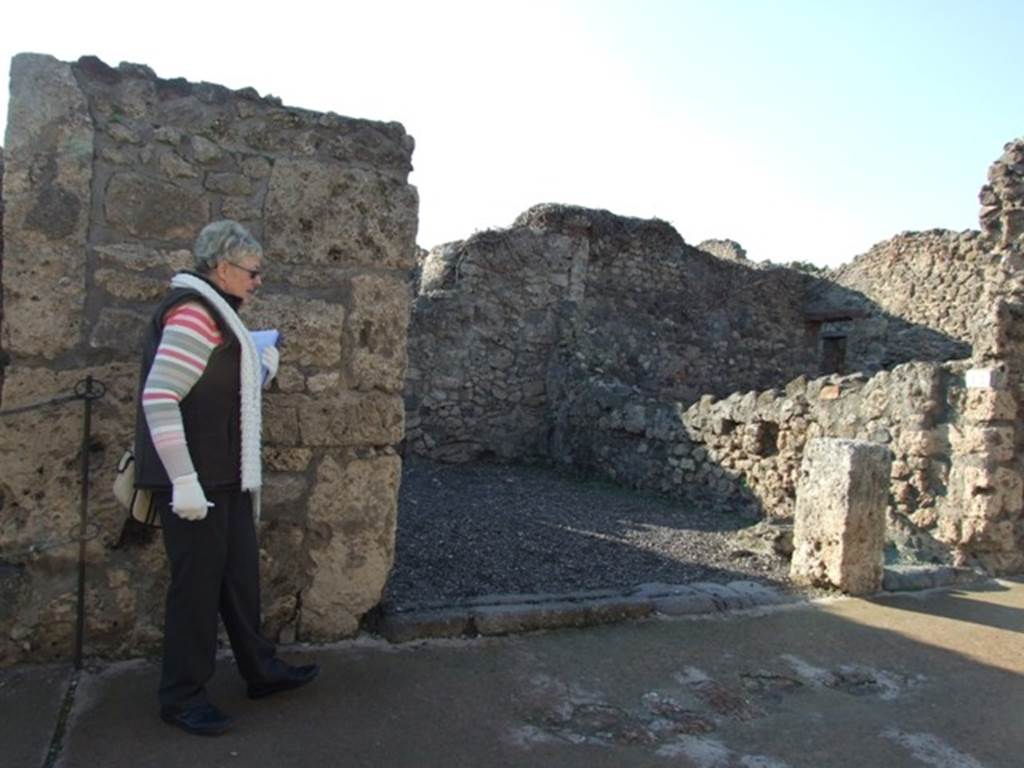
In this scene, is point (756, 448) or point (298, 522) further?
point (756, 448)

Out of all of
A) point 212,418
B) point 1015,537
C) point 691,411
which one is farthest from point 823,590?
point 691,411

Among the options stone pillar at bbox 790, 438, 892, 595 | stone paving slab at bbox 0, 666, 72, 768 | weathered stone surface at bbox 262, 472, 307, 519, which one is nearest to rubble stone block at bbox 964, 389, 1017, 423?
stone pillar at bbox 790, 438, 892, 595

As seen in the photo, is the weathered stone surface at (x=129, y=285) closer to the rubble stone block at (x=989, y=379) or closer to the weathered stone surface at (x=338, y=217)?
the weathered stone surface at (x=338, y=217)

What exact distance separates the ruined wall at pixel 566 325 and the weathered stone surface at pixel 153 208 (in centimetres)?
763

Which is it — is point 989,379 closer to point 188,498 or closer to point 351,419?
point 351,419

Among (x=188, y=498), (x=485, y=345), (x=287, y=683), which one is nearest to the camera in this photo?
(x=188, y=498)

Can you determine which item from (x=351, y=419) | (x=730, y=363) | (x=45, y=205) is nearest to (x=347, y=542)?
(x=351, y=419)

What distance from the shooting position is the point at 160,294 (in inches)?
130

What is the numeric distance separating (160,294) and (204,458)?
92 cm

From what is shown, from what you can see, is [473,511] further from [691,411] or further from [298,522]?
[298,522]

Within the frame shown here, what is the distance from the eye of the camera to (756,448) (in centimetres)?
895

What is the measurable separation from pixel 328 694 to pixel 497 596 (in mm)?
1370

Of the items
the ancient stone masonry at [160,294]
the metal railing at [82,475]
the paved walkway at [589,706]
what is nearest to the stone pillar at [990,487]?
the paved walkway at [589,706]

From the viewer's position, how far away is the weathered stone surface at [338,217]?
3.54 metres
